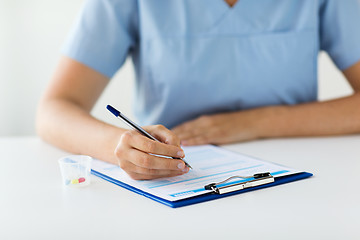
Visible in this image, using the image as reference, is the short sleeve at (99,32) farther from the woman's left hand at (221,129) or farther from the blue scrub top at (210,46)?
the woman's left hand at (221,129)

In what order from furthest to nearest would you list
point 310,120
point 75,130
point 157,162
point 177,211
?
point 310,120 → point 75,130 → point 157,162 → point 177,211

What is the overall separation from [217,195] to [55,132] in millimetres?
505

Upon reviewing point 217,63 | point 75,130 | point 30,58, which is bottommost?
point 75,130

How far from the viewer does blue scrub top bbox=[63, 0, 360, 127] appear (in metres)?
1.28

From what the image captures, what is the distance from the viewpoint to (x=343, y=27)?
4.48ft

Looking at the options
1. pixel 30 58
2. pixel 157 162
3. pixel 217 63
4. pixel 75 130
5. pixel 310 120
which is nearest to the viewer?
pixel 157 162

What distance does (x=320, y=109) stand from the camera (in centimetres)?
125

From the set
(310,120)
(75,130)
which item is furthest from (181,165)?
(310,120)

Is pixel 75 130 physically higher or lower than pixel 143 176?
higher

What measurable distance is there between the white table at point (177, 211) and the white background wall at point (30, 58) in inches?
63.7

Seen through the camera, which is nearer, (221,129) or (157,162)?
(157,162)

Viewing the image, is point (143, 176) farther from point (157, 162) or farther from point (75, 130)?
point (75, 130)

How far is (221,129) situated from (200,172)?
0.96 ft

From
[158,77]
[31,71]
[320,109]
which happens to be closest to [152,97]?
[158,77]
